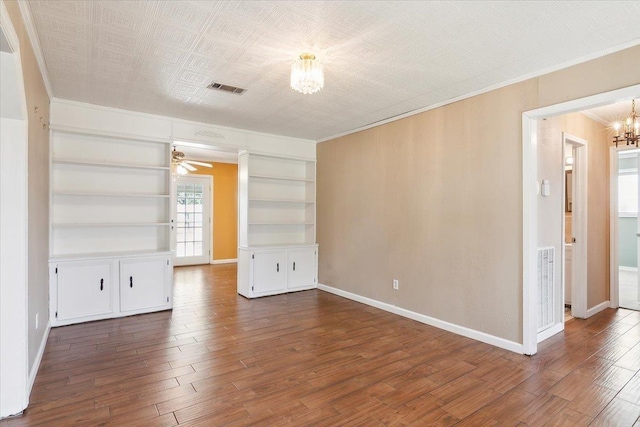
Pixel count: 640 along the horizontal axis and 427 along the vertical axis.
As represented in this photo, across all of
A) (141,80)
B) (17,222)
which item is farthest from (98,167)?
(17,222)

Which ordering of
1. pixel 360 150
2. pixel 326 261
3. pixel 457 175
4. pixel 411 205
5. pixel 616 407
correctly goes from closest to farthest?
pixel 616 407 → pixel 457 175 → pixel 411 205 → pixel 360 150 → pixel 326 261

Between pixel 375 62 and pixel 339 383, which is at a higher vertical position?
pixel 375 62

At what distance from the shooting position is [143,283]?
4.34 m

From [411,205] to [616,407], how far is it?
8.46ft

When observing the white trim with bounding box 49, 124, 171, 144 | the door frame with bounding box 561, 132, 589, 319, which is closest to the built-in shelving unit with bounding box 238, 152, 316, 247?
the white trim with bounding box 49, 124, 171, 144

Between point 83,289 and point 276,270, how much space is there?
101 inches

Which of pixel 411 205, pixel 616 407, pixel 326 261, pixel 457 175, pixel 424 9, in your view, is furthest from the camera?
pixel 326 261

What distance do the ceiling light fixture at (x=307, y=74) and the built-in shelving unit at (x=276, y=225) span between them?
9.38ft

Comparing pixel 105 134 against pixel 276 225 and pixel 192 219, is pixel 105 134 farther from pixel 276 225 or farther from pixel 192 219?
pixel 192 219

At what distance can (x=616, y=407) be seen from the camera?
2.32 meters

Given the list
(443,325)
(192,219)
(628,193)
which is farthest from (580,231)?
(192,219)

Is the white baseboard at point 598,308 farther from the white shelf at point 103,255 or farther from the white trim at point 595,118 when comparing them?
the white shelf at point 103,255

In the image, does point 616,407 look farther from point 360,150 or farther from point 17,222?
point 17,222

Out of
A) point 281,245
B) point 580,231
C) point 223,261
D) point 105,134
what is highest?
point 105,134
